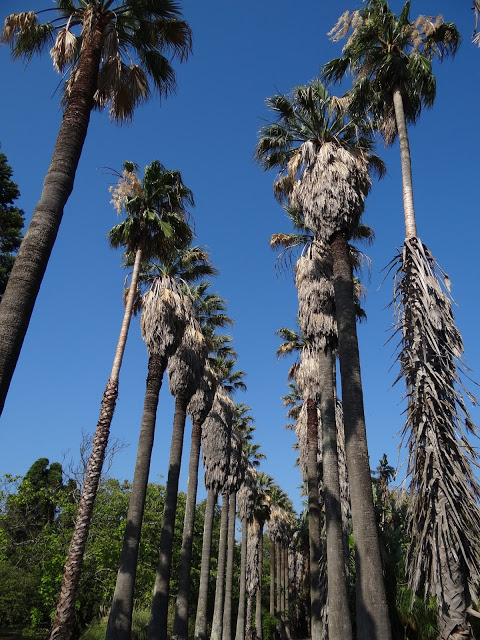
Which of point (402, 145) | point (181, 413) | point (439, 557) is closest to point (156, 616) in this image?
point (181, 413)

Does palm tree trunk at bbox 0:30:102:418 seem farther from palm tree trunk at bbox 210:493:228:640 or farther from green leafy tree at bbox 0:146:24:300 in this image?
palm tree trunk at bbox 210:493:228:640

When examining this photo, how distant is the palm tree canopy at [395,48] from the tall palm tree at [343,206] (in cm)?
148

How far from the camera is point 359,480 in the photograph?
9.66 m

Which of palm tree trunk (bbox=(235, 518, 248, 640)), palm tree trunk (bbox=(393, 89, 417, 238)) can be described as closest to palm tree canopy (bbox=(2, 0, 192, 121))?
palm tree trunk (bbox=(393, 89, 417, 238))

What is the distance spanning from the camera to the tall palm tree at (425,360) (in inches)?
318

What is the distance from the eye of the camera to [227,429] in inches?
1179

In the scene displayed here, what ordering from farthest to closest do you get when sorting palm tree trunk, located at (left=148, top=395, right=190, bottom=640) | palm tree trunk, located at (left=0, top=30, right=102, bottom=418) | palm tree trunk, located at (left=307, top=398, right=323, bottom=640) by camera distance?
palm tree trunk, located at (left=307, top=398, right=323, bottom=640) → palm tree trunk, located at (left=148, top=395, right=190, bottom=640) → palm tree trunk, located at (left=0, top=30, right=102, bottom=418)

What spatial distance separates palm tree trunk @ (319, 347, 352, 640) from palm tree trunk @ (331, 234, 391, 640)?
667 cm

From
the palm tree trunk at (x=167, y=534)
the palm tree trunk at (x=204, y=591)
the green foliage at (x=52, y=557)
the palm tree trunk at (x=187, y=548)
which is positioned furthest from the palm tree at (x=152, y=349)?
the green foliage at (x=52, y=557)

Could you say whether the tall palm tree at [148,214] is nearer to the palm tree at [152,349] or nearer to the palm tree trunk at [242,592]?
the palm tree at [152,349]

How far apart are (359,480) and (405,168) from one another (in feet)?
23.9

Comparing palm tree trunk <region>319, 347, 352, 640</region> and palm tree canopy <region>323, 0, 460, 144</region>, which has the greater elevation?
palm tree canopy <region>323, 0, 460, 144</region>

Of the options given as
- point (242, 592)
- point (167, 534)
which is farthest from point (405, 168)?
point (242, 592)

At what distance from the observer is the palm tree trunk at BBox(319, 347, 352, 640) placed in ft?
48.5
